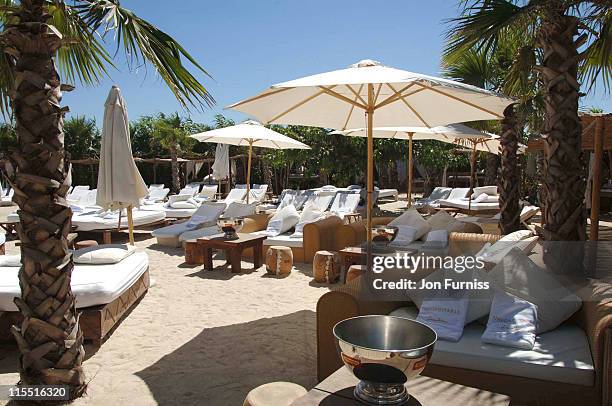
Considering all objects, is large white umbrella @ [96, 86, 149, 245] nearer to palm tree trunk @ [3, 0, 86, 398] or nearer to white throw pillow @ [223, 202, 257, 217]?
palm tree trunk @ [3, 0, 86, 398]

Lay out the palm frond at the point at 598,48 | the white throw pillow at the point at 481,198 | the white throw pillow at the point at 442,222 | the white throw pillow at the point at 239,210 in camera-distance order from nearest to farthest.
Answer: the palm frond at the point at 598,48
the white throw pillow at the point at 442,222
the white throw pillow at the point at 239,210
the white throw pillow at the point at 481,198

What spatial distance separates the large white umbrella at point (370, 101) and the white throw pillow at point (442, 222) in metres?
1.55

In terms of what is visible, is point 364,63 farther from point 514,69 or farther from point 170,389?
point 170,389

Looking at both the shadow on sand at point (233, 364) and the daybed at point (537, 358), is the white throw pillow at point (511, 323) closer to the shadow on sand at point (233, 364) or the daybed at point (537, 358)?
the daybed at point (537, 358)

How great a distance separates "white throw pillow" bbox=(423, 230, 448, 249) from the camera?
19.8 ft

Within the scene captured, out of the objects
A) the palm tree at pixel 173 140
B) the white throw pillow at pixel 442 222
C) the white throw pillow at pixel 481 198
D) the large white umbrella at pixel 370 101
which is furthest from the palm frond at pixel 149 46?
the palm tree at pixel 173 140

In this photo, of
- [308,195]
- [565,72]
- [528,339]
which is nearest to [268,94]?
[565,72]

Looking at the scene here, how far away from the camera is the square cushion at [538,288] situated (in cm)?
286

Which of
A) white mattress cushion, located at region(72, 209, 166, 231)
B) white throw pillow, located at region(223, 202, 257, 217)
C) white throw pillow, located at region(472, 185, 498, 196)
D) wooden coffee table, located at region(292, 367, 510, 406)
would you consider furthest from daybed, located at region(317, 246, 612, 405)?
white throw pillow, located at region(472, 185, 498, 196)

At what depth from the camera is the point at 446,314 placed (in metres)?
2.92

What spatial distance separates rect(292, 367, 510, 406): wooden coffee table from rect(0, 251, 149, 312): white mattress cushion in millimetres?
2574

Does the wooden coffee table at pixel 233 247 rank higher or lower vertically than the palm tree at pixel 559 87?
lower

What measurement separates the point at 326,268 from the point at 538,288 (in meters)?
3.26

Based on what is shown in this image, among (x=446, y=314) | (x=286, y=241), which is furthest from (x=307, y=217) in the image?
(x=446, y=314)
